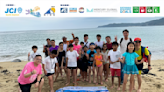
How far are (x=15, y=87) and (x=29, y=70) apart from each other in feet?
7.70

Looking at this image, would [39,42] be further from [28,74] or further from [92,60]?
[28,74]

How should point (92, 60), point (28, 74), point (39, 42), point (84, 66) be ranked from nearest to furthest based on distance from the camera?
point (28, 74)
point (92, 60)
point (84, 66)
point (39, 42)

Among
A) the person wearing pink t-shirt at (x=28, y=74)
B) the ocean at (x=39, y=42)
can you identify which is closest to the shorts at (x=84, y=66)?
the person wearing pink t-shirt at (x=28, y=74)

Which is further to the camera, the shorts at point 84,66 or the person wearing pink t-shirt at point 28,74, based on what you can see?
the shorts at point 84,66

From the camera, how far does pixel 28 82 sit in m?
3.28

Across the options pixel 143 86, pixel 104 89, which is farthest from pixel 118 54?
pixel 143 86

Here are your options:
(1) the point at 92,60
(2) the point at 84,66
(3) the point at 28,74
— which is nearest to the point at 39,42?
(2) the point at 84,66

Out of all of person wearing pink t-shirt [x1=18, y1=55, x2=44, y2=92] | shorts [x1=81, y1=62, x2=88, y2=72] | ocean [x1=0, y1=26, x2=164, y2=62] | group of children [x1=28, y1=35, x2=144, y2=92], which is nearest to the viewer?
person wearing pink t-shirt [x1=18, y1=55, x2=44, y2=92]

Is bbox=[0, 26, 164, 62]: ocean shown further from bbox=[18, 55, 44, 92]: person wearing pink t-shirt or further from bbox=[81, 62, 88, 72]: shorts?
bbox=[18, 55, 44, 92]: person wearing pink t-shirt

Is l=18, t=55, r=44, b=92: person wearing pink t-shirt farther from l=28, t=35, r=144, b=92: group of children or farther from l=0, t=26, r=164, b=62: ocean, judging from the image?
l=0, t=26, r=164, b=62: ocean

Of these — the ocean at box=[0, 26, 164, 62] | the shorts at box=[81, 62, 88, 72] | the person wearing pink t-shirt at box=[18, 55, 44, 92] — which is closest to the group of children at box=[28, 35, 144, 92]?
the shorts at box=[81, 62, 88, 72]

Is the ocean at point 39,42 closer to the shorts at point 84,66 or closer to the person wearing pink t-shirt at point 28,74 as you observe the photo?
the shorts at point 84,66

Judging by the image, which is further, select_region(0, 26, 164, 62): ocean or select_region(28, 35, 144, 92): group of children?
select_region(0, 26, 164, 62): ocean

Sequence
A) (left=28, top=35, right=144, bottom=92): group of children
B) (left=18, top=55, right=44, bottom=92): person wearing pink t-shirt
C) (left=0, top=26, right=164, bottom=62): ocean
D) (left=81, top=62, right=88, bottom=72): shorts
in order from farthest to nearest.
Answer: (left=0, top=26, right=164, bottom=62): ocean, (left=81, top=62, right=88, bottom=72): shorts, (left=28, top=35, right=144, bottom=92): group of children, (left=18, top=55, right=44, bottom=92): person wearing pink t-shirt
